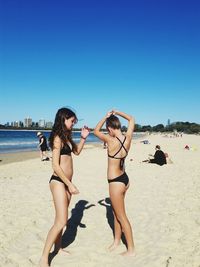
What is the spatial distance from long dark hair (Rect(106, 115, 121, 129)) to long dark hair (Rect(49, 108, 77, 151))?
0.51 meters

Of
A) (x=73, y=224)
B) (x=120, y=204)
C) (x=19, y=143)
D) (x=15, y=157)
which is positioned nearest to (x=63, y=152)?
(x=120, y=204)

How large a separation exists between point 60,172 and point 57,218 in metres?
0.60

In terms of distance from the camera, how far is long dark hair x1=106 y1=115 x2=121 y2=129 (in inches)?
184

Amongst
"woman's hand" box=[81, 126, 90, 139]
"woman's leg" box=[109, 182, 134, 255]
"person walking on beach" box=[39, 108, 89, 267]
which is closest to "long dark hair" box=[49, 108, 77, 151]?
"person walking on beach" box=[39, 108, 89, 267]

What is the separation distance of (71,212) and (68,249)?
2.11 meters

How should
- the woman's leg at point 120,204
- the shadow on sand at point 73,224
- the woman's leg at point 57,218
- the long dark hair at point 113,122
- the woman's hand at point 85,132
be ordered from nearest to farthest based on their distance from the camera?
1. the woman's leg at point 57,218
2. the woman's leg at point 120,204
3. the long dark hair at point 113,122
4. the woman's hand at point 85,132
5. the shadow on sand at point 73,224

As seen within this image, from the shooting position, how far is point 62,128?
4.38m

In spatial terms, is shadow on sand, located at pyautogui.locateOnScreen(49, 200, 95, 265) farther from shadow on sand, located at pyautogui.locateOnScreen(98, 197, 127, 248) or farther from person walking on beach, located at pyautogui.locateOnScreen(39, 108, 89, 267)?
person walking on beach, located at pyautogui.locateOnScreen(39, 108, 89, 267)

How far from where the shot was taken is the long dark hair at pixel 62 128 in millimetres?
4348

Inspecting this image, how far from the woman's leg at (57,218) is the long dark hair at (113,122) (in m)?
1.08

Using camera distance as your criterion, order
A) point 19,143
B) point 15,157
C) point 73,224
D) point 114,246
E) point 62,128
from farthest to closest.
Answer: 1. point 19,143
2. point 15,157
3. point 73,224
4. point 114,246
5. point 62,128

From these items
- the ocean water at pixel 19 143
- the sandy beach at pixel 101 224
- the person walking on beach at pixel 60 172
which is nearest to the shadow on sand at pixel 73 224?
the sandy beach at pixel 101 224

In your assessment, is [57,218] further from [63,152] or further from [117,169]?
[117,169]

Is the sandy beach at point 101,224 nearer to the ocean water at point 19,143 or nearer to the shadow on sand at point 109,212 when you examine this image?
the shadow on sand at point 109,212
